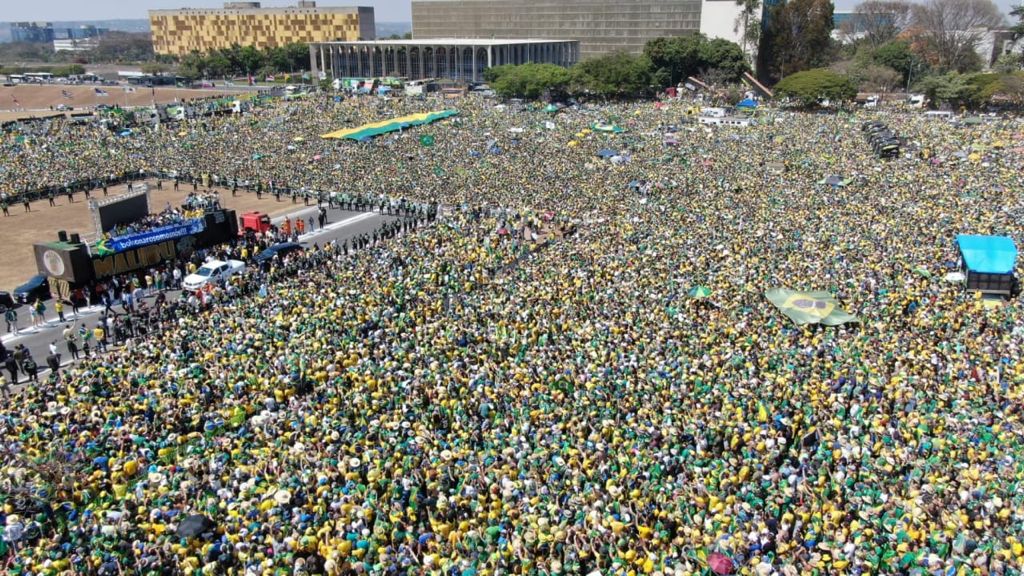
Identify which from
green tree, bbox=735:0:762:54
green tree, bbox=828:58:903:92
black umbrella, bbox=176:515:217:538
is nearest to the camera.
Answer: black umbrella, bbox=176:515:217:538

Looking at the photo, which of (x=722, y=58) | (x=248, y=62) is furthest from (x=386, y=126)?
(x=248, y=62)

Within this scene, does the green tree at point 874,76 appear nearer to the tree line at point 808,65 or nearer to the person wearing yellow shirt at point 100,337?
the tree line at point 808,65

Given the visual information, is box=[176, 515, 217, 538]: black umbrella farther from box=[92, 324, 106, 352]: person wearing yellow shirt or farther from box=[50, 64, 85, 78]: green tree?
box=[50, 64, 85, 78]: green tree

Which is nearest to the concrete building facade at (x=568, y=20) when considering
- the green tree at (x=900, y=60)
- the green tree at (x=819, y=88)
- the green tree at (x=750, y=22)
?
the green tree at (x=750, y=22)

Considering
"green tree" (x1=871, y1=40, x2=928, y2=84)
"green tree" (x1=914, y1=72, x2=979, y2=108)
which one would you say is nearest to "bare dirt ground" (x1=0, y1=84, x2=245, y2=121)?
"green tree" (x1=871, y1=40, x2=928, y2=84)

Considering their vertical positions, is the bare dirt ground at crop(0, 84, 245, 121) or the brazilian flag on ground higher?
the bare dirt ground at crop(0, 84, 245, 121)

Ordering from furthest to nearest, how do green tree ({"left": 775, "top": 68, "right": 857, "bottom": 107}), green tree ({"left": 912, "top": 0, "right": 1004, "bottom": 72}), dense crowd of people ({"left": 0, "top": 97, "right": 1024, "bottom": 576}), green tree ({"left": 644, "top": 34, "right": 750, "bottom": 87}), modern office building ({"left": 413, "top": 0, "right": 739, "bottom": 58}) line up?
1. modern office building ({"left": 413, "top": 0, "right": 739, "bottom": 58})
2. green tree ({"left": 912, "top": 0, "right": 1004, "bottom": 72})
3. green tree ({"left": 644, "top": 34, "right": 750, "bottom": 87})
4. green tree ({"left": 775, "top": 68, "right": 857, "bottom": 107})
5. dense crowd of people ({"left": 0, "top": 97, "right": 1024, "bottom": 576})

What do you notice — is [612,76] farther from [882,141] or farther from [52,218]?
[52,218]
